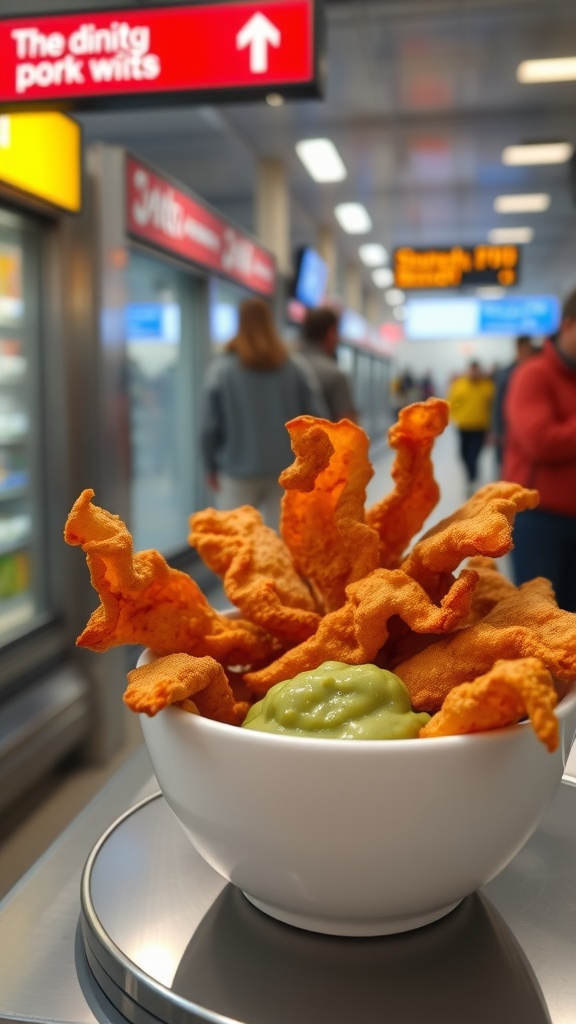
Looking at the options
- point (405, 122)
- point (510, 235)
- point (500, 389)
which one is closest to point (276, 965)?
point (500, 389)

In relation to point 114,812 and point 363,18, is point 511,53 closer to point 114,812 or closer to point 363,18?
point 363,18

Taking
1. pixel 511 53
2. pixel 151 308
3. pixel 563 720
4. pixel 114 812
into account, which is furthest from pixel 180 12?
pixel 511 53

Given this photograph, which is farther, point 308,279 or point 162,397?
point 308,279

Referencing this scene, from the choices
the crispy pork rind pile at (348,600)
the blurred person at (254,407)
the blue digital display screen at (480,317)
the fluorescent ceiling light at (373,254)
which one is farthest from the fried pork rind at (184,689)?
the blue digital display screen at (480,317)

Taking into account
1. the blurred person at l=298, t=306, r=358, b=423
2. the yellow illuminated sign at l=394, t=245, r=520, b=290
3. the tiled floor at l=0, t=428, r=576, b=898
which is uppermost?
the yellow illuminated sign at l=394, t=245, r=520, b=290

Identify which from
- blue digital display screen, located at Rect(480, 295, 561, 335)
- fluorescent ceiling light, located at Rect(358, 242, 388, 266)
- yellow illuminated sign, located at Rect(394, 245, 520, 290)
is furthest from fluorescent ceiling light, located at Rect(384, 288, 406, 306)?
yellow illuminated sign, located at Rect(394, 245, 520, 290)

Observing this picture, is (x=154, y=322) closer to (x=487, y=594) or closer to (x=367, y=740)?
(x=487, y=594)

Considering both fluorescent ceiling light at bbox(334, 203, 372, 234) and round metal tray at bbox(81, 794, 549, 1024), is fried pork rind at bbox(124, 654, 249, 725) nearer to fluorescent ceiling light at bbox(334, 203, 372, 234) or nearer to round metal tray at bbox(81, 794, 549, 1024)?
round metal tray at bbox(81, 794, 549, 1024)
